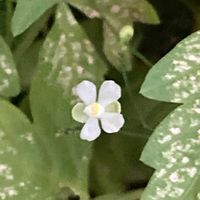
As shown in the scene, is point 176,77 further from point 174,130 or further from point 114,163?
point 114,163

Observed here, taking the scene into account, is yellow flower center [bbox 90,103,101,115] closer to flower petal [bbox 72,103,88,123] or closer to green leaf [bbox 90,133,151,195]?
flower petal [bbox 72,103,88,123]

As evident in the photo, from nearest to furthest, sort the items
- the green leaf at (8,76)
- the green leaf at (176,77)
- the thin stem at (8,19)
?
the green leaf at (176,77) < the green leaf at (8,76) < the thin stem at (8,19)

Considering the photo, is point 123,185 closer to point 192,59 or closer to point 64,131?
point 64,131

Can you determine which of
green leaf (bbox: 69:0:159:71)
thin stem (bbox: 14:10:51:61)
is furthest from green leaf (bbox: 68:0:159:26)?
thin stem (bbox: 14:10:51:61)

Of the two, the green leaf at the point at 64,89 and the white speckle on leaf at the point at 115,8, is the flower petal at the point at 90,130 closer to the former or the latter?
the green leaf at the point at 64,89

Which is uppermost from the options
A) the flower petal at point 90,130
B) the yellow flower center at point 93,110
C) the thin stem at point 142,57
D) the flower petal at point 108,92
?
the flower petal at point 108,92

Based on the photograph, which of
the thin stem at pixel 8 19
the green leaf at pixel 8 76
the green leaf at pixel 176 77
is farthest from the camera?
the thin stem at pixel 8 19

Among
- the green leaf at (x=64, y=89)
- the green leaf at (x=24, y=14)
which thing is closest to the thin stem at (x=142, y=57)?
the green leaf at (x=64, y=89)
